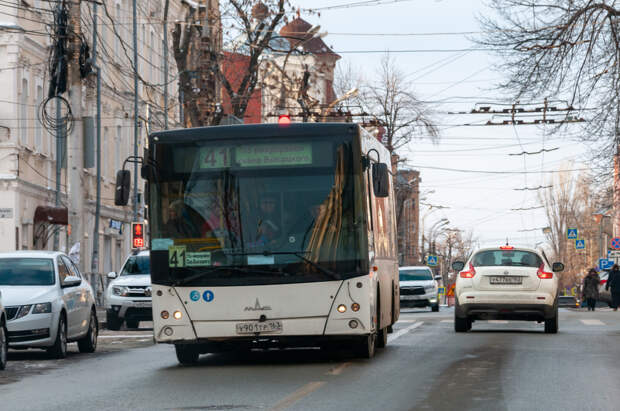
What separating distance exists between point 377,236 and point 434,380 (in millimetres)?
3995

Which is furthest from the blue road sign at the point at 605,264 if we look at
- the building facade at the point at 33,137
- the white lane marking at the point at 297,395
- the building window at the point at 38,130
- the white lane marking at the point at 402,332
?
the white lane marking at the point at 297,395

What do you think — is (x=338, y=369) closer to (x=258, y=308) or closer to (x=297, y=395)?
(x=258, y=308)

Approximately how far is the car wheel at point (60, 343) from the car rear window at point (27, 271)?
65cm

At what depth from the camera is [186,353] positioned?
56.9 feet

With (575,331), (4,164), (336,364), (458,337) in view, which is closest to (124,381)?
(336,364)

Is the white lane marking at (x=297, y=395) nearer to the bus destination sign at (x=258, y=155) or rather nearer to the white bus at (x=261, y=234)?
the white bus at (x=261, y=234)

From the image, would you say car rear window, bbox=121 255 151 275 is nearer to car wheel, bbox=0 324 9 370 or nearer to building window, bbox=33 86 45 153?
car wheel, bbox=0 324 9 370

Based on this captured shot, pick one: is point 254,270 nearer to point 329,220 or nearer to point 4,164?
point 329,220

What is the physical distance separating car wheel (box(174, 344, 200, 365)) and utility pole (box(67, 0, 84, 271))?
1165cm

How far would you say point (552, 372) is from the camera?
15.1 m

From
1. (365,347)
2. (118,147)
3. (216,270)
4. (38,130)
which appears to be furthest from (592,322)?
(118,147)

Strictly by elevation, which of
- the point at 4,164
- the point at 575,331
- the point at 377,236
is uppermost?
the point at 4,164

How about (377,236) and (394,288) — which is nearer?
(377,236)

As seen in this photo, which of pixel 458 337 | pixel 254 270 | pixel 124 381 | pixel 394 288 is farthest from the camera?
pixel 458 337
